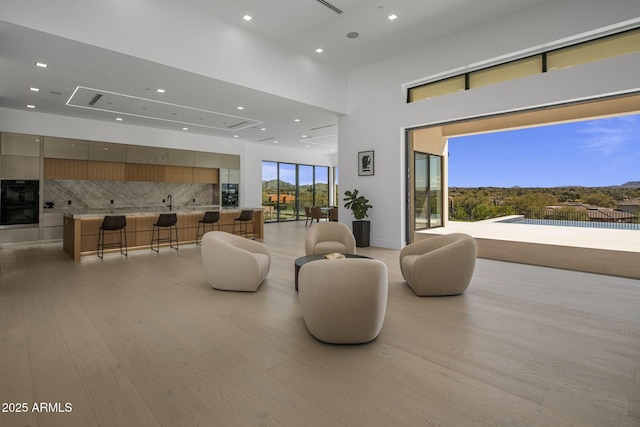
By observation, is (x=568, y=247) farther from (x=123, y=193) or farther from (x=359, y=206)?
(x=123, y=193)

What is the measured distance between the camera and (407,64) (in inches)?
286

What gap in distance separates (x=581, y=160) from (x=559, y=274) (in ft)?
9.83

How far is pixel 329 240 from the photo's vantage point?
5.52 meters

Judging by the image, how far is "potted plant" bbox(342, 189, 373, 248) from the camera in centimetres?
789

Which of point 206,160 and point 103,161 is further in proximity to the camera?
point 206,160

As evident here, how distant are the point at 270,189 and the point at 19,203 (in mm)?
8192

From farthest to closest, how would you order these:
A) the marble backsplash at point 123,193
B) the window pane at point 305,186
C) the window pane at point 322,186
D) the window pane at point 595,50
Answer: the window pane at point 322,186, the window pane at point 305,186, the marble backsplash at point 123,193, the window pane at point 595,50

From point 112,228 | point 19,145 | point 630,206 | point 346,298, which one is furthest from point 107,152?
point 630,206

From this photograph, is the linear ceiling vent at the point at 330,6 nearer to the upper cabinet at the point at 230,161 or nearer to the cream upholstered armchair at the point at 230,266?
the cream upholstered armchair at the point at 230,266

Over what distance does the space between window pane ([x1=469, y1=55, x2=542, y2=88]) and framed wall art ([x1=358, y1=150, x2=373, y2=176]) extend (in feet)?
8.66

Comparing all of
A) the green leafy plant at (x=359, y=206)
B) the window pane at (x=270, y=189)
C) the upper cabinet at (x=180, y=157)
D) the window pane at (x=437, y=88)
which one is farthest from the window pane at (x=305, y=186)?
the window pane at (x=437, y=88)

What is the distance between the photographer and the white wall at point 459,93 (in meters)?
4.96

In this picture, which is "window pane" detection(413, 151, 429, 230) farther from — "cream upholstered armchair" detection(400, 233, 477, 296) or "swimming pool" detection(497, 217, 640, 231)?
"cream upholstered armchair" detection(400, 233, 477, 296)

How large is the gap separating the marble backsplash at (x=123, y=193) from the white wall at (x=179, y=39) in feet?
19.9
